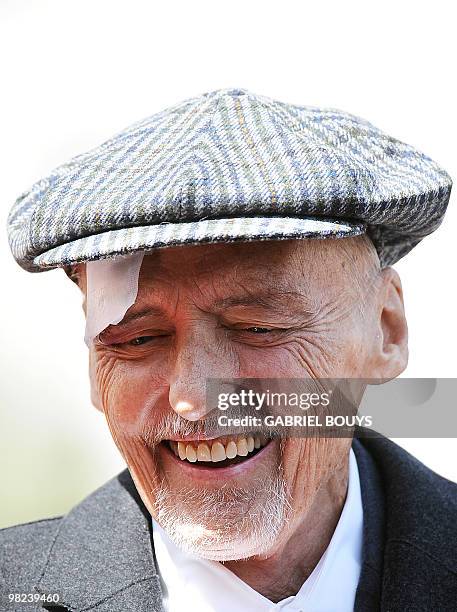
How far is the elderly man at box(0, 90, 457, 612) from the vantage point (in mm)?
1719

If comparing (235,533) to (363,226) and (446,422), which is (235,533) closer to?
(363,226)

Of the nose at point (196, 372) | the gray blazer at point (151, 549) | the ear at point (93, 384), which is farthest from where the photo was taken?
the ear at point (93, 384)

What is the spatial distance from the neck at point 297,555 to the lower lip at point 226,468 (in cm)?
21

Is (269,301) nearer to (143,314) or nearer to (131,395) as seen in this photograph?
(143,314)

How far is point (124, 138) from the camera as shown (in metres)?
1.99

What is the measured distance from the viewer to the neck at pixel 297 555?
2.11 m

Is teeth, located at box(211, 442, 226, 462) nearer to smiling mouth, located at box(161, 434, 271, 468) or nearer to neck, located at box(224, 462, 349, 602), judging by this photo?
smiling mouth, located at box(161, 434, 271, 468)

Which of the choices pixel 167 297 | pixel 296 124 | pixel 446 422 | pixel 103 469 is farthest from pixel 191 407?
pixel 103 469

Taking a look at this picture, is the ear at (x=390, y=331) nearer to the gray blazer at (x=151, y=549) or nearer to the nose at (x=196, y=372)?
the gray blazer at (x=151, y=549)

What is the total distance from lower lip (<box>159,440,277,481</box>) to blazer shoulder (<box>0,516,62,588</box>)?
21.7 inches

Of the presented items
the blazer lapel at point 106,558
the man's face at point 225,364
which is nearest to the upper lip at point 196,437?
the man's face at point 225,364

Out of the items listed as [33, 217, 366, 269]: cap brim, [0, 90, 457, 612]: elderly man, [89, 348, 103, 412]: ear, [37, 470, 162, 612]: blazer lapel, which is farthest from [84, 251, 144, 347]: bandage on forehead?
[37, 470, 162, 612]: blazer lapel

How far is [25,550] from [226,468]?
72 centimetres

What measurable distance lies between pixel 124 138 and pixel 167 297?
41 centimetres
